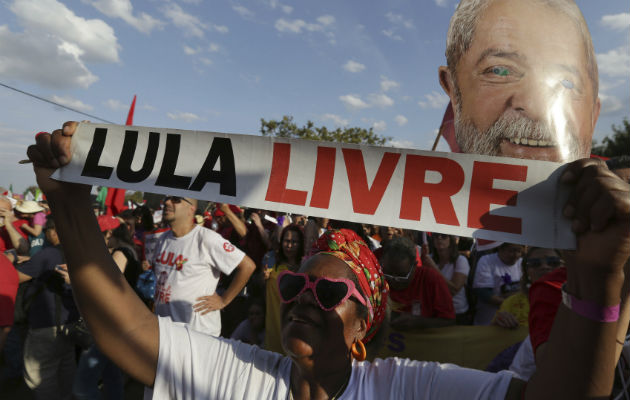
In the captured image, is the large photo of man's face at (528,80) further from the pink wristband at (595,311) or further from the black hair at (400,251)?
the black hair at (400,251)

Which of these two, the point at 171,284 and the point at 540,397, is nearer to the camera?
the point at 540,397

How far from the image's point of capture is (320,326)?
141cm

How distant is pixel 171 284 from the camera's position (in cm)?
322

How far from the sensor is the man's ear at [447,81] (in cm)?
170

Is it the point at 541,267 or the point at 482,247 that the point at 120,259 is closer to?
the point at 482,247

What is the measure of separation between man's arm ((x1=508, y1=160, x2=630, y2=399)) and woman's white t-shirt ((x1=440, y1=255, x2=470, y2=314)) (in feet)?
10.7

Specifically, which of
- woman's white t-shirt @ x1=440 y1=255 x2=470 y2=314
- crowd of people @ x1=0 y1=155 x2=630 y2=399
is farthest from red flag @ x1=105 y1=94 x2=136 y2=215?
woman's white t-shirt @ x1=440 y1=255 x2=470 y2=314

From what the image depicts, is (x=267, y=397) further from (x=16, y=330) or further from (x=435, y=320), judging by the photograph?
(x=16, y=330)

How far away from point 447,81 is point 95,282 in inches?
68.1

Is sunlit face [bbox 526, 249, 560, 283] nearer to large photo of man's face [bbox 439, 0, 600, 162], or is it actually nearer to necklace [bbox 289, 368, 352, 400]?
large photo of man's face [bbox 439, 0, 600, 162]

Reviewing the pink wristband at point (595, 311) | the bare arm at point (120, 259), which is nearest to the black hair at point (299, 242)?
the bare arm at point (120, 259)

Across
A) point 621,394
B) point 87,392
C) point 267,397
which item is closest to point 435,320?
point 621,394

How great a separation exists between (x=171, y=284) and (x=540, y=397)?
2.92m

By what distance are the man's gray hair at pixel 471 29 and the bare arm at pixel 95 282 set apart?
165cm
